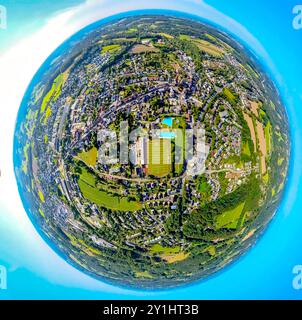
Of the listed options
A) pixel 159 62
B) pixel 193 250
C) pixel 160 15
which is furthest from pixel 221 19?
pixel 193 250

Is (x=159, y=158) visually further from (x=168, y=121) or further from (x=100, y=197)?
(x=100, y=197)

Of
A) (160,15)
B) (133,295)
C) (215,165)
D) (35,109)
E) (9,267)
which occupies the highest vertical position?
(160,15)

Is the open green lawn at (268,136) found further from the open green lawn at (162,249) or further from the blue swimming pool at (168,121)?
the open green lawn at (162,249)

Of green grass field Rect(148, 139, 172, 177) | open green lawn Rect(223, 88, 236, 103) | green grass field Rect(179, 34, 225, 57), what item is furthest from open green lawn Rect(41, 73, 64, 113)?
open green lawn Rect(223, 88, 236, 103)

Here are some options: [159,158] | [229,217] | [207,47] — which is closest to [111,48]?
[207,47]

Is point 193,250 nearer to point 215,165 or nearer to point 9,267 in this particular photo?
point 215,165
